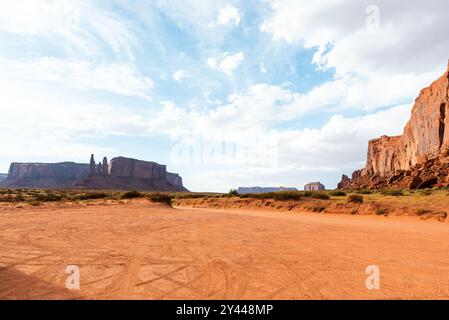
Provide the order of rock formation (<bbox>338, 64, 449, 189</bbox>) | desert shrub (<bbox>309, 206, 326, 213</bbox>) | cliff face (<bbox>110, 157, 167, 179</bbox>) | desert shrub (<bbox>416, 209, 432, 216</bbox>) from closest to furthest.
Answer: desert shrub (<bbox>416, 209, 432, 216</bbox>) < desert shrub (<bbox>309, 206, 326, 213</bbox>) < rock formation (<bbox>338, 64, 449, 189</bbox>) < cliff face (<bbox>110, 157, 167, 179</bbox>)

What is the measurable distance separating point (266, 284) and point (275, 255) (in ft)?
7.75

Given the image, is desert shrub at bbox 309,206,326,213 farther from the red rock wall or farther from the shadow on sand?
the red rock wall

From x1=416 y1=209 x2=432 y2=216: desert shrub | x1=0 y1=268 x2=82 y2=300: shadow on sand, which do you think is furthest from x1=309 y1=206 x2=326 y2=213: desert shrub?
x1=0 y1=268 x2=82 y2=300: shadow on sand

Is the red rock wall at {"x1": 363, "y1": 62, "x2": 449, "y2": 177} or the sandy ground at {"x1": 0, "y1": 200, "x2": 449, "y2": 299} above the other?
the red rock wall at {"x1": 363, "y1": 62, "x2": 449, "y2": 177}

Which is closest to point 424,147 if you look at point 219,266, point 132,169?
point 219,266

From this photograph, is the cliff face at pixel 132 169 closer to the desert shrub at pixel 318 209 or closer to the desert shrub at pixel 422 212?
the desert shrub at pixel 318 209

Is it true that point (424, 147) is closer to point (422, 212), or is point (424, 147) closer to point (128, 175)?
point (422, 212)

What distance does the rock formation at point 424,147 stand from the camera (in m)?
44.8

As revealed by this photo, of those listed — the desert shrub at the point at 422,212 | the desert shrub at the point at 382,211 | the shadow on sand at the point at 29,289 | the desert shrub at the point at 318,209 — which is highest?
the desert shrub at the point at 422,212

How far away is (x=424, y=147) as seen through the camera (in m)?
74.8

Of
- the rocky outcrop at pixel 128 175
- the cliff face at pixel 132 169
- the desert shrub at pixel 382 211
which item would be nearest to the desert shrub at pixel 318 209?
the desert shrub at pixel 382 211

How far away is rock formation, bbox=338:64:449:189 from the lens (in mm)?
44834

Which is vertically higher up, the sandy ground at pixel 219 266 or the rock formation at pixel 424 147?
the rock formation at pixel 424 147
